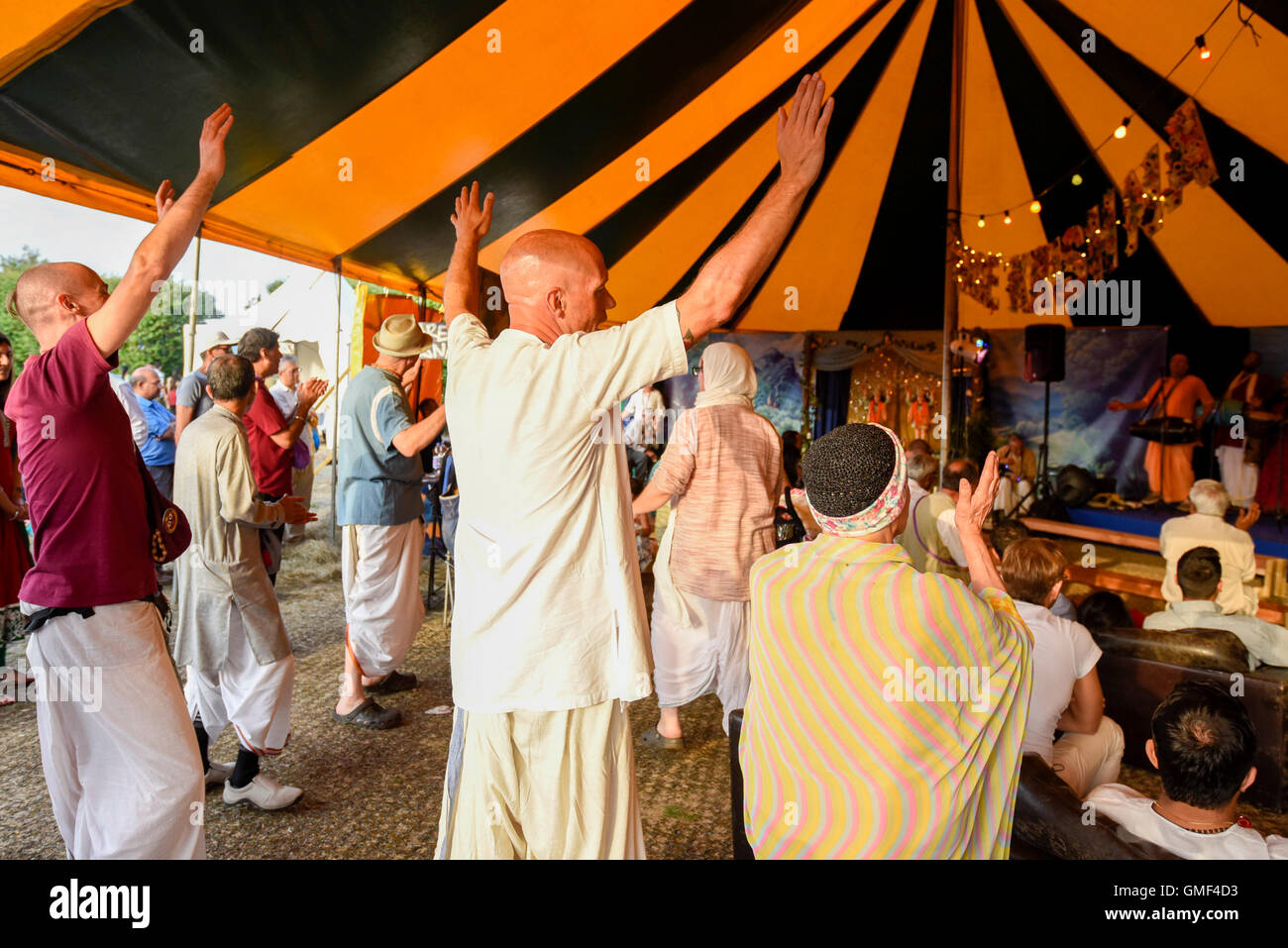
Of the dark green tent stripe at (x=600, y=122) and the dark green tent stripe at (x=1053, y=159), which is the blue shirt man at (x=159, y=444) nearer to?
the dark green tent stripe at (x=600, y=122)

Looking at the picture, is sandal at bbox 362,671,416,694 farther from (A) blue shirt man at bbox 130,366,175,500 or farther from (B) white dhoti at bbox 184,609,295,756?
(A) blue shirt man at bbox 130,366,175,500

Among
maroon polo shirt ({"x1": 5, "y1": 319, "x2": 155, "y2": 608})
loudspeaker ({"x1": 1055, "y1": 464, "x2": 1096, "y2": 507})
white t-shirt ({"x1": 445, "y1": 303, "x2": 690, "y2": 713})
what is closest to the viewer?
white t-shirt ({"x1": 445, "y1": 303, "x2": 690, "y2": 713})

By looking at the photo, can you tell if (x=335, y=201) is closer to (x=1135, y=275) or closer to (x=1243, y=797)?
(x=1243, y=797)

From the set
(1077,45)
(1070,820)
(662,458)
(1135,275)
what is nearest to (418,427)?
Result: (662,458)

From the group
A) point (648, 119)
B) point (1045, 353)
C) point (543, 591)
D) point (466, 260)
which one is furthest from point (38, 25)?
point (1045, 353)

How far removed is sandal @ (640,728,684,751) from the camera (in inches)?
135

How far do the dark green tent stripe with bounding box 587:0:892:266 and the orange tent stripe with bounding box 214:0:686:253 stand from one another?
1810 millimetres

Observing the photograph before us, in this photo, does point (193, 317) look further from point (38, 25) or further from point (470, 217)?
point (470, 217)

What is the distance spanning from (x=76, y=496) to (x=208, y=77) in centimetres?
221

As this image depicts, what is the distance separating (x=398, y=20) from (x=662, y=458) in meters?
2.13

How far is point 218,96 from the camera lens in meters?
3.39

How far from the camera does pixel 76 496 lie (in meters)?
1.81

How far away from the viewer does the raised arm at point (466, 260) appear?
188cm

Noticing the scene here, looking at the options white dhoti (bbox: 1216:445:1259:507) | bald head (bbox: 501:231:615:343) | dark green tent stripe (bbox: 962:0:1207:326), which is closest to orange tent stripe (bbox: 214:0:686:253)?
bald head (bbox: 501:231:615:343)
